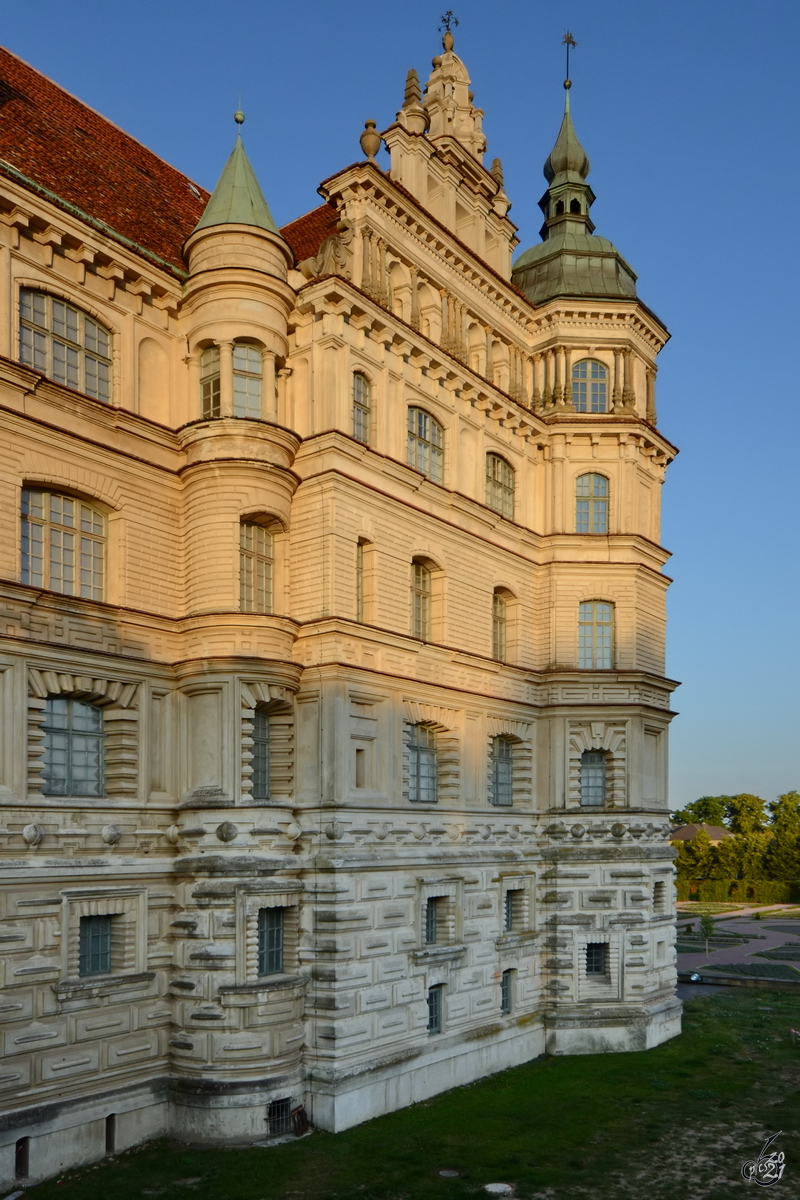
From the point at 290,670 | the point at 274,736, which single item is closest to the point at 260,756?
the point at 274,736

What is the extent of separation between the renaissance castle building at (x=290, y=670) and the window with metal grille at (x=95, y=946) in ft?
0.28

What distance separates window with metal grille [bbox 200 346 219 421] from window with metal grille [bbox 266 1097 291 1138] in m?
16.8

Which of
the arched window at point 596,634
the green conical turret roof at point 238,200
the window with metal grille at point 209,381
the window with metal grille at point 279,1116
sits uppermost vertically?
the green conical turret roof at point 238,200

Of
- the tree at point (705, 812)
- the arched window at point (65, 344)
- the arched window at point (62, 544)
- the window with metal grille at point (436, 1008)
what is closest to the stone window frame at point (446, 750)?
the window with metal grille at point (436, 1008)

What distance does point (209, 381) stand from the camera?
93.4 feet

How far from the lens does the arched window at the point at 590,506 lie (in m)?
40.3

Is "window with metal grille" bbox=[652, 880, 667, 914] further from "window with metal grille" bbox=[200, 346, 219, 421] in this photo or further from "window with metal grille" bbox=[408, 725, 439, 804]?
"window with metal grille" bbox=[200, 346, 219, 421]

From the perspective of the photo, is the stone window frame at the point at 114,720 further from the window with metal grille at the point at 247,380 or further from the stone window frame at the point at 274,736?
the window with metal grille at the point at 247,380

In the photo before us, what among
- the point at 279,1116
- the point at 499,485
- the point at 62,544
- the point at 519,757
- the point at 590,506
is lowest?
the point at 279,1116

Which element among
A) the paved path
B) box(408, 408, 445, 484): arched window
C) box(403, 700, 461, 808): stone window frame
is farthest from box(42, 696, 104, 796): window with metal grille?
the paved path

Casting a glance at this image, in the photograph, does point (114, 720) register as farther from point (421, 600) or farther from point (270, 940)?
point (421, 600)

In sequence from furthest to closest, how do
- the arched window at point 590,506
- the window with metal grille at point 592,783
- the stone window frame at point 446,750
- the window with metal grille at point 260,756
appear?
1. the arched window at point 590,506
2. the window with metal grille at point 592,783
3. the stone window frame at point 446,750
4. the window with metal grille at point 260,756

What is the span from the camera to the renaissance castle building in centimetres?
2448

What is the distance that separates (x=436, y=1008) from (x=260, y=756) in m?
9.66
